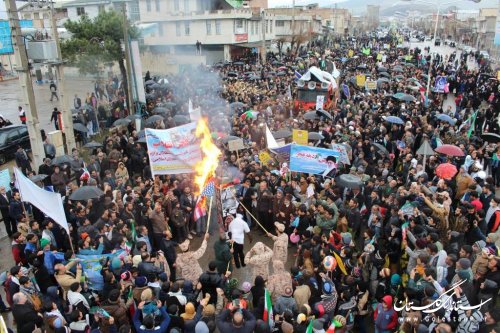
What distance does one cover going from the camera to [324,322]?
5.91 metres

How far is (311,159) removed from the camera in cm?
1102

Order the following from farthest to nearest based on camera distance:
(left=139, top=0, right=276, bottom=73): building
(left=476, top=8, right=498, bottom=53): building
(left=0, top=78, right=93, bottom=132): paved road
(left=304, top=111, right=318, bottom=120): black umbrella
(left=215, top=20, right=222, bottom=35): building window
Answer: (left=476, top=8, right=498, bottom=53): building
(left=215, top=20, right=222, bottom=35): building window
(left=139, top=0, right=276, bottom=73): building
(left=0, top=78, right=93, bottom=132): paved road
(left=304, top=111, right=318, bottom=120): black umbrella

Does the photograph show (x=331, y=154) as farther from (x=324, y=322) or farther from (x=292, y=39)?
(x=292, y=39)

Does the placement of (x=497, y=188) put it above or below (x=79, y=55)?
below

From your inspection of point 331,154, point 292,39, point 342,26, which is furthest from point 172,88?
point 342,26

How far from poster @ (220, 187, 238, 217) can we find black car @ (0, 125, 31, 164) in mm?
11744

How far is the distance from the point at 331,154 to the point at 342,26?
105 metres

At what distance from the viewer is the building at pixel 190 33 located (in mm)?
45000

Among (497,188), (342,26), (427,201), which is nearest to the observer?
(427,201)

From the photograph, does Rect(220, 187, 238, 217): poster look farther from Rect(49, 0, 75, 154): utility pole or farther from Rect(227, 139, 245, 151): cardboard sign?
Rect(49, 0, 75, 154): utility pole

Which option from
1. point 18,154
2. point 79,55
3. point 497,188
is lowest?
point 497,188

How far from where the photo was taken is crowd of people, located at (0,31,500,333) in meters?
6.10

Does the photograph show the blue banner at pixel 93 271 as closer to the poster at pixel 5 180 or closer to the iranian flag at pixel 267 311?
the iranian flag at pixel 267 311

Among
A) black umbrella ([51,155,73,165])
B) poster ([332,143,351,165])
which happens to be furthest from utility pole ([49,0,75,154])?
poster ([332,143,351,165])
